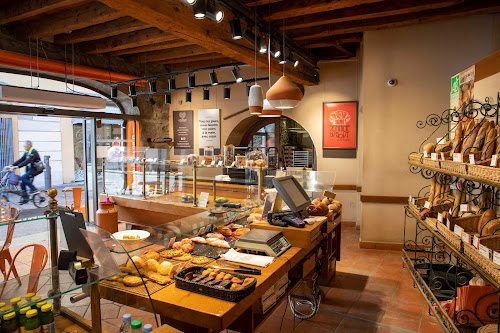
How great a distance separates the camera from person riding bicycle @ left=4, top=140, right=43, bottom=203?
7.39 meters

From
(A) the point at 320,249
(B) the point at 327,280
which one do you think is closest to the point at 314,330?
(A) the point at 320,249

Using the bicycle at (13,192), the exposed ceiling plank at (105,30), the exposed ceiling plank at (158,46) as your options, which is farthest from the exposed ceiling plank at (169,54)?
the bicycle at (13,192)

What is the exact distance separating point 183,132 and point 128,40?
123 inches

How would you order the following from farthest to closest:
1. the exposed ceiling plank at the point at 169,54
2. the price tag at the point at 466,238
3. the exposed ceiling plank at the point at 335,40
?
the exposed ceiling plank at the point at 169,54 < the exposed ceiling plank at the point at 335,40 < the price tag at the point at 466,238

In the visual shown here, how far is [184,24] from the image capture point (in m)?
3.29

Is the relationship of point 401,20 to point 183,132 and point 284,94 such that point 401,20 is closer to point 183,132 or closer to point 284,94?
point 284,94

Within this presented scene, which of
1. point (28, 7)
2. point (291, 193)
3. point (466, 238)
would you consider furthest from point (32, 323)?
point (28, 7)

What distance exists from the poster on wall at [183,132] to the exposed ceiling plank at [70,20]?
370 cm

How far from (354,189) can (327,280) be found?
121 inches

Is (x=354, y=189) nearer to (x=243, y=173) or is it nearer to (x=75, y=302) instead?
(x=243, y=173)

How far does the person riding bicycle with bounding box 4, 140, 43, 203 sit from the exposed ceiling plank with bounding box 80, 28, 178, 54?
8.53ft

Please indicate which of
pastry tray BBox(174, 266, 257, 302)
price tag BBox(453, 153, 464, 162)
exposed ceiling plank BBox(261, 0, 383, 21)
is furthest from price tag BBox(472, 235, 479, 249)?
exposed ceiling plank BBox(261, 0, 383, 21)

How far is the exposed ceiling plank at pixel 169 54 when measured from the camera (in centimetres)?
665

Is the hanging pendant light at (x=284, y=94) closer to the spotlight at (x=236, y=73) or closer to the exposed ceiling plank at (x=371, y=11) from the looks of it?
the exposed ceiling plank at (x=371, y=11)
